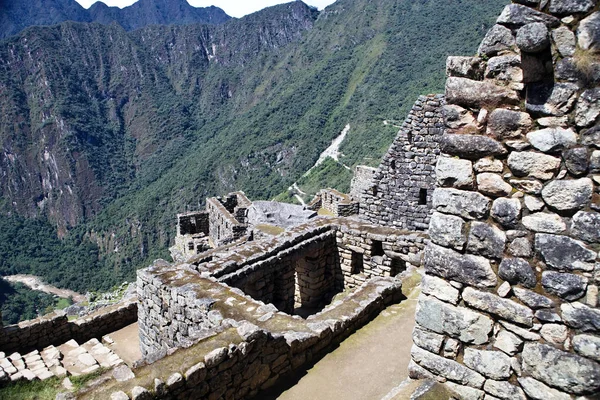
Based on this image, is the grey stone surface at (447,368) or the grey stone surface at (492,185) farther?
the grey stone surface at (447,368)

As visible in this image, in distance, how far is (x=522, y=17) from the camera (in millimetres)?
2883

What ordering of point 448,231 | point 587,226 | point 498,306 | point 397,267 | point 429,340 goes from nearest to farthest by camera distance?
1. point 587,226
2. point 498,306
3. point 448,231
4. point 429,340
5. point 397,267

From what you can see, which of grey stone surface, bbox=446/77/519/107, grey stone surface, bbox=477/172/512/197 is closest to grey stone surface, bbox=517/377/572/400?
grey stone surface, bbox=477/172/512/197

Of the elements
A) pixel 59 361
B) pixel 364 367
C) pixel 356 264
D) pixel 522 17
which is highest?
pixel 522 17

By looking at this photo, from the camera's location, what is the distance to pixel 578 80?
2.76 meters

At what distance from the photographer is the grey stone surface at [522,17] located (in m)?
2.78

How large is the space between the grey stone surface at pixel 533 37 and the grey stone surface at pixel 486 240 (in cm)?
116

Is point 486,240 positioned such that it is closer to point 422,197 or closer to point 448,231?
point 448,231

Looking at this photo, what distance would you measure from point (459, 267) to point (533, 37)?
62.9 inches

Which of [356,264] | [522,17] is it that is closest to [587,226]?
[522,17]

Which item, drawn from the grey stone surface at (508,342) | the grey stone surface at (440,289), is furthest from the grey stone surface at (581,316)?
the grey stone surface at (440,289)

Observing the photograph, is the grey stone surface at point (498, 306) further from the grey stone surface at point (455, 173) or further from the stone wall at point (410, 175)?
the stone wall at point (410, 175)

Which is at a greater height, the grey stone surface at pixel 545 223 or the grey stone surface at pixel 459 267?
the grey stone surface at pixel 545 223

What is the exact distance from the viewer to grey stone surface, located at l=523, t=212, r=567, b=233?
9.56ft
